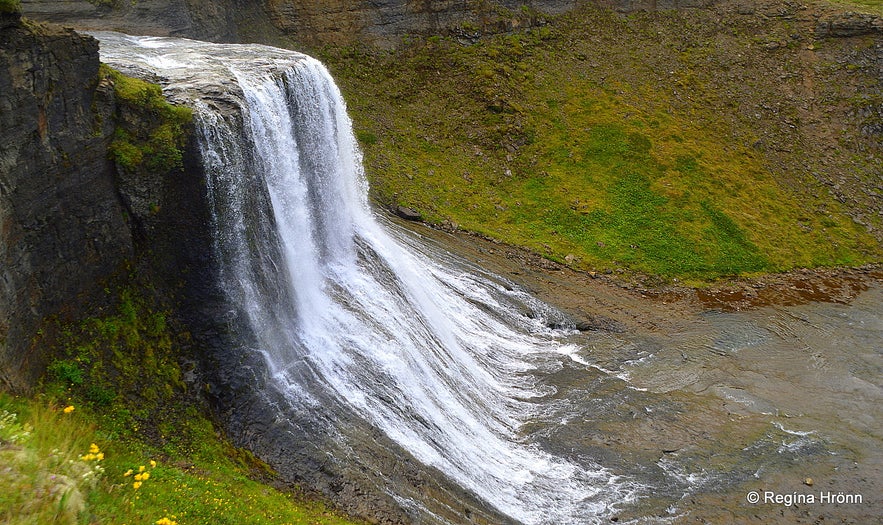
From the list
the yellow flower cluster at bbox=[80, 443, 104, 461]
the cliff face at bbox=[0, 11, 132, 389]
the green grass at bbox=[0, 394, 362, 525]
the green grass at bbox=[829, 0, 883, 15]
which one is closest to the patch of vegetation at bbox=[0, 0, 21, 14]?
the cliff face at bbox=[0, 11, 132, 389]

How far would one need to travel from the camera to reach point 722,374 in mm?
Result: 20594

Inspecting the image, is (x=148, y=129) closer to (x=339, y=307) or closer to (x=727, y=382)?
(x=339, y=307)

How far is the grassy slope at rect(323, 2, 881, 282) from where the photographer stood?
1094 inches

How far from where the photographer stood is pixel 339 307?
17.1 meters

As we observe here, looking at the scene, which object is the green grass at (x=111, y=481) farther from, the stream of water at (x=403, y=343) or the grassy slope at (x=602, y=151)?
the grassy slope at (x=602, y=151)

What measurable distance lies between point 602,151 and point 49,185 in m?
26.0

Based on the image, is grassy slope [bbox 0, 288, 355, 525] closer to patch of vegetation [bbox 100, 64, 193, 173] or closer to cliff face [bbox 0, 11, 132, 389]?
cliff face [bbox 0, 11, 132, 389]

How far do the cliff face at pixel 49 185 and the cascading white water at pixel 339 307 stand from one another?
82.8 inches

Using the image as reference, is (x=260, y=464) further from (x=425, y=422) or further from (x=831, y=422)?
(x=831, y=422)

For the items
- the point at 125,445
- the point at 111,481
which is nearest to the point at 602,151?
the point at 125,445

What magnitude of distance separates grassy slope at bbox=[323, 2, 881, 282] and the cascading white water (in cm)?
724

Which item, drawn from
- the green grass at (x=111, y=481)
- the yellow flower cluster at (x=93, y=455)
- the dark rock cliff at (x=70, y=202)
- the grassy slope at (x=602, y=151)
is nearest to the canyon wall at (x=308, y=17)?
the grassy slope at (x=602, y=151)

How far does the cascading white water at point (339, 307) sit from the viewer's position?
14.1 m

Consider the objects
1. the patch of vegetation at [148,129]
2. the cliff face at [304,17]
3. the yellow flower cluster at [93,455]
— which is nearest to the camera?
the yellow flower cluster at [93,455]
